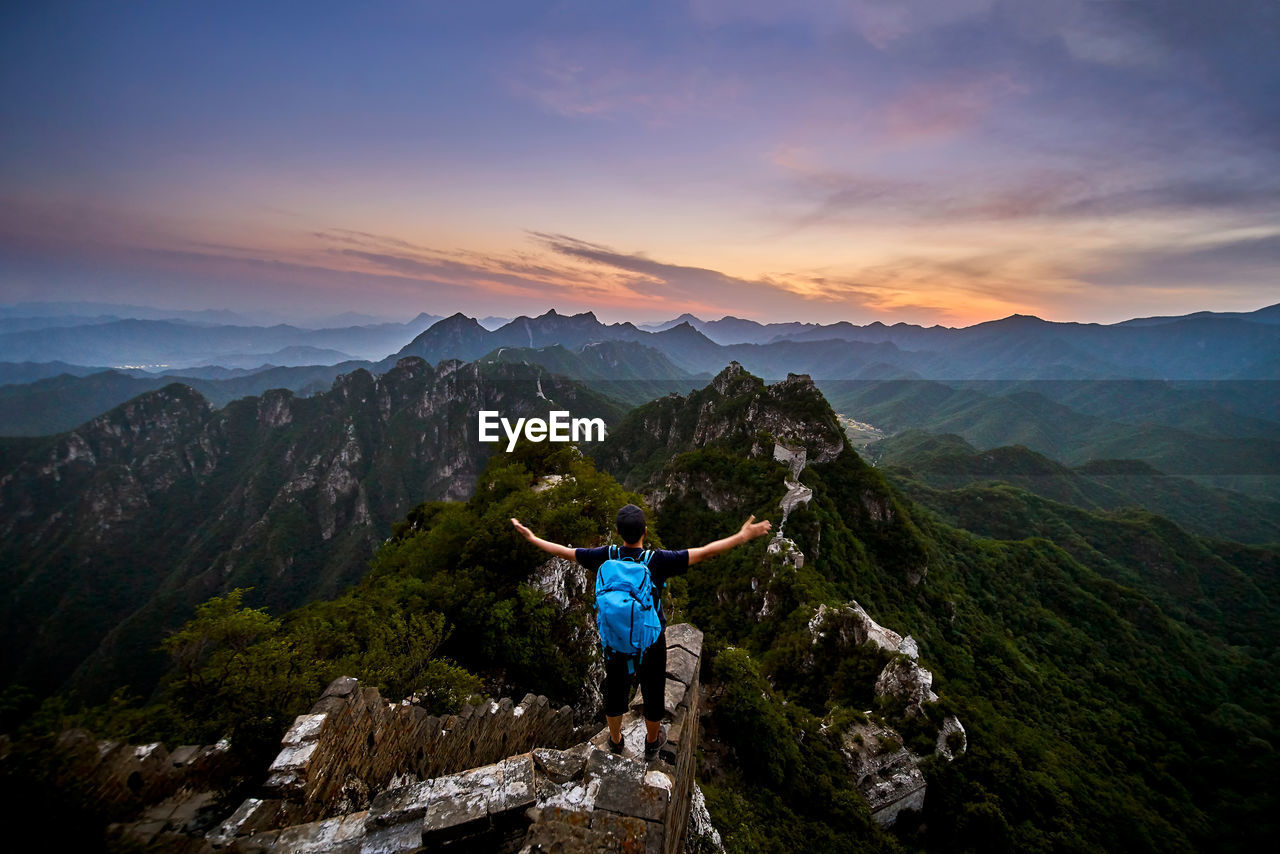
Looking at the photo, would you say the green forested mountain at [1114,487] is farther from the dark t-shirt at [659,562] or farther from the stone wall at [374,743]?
the dark t-shirt at [659,562]

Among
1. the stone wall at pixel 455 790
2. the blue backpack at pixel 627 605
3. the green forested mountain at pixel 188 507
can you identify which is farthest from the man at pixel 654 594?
the green forested mountain at pixel 188 507

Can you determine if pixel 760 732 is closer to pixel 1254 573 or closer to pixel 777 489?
pixel 777 489

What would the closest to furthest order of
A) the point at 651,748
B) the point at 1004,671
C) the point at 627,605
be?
the point at 627,605 → the point at 651,748 → the point at 1004,671

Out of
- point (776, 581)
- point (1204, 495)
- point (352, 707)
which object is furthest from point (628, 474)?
point (1204, 495)

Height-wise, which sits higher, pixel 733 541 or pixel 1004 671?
pixel 733 541

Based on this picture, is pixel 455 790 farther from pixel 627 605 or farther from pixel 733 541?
pixel 733 541

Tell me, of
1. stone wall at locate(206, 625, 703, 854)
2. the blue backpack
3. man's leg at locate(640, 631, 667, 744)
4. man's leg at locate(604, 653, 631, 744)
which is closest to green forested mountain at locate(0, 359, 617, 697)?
stone wall at locate(206, 625, 703, 854)

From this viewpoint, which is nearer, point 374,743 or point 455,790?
point 455,790

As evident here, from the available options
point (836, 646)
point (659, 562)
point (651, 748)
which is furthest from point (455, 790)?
point (836, 646)

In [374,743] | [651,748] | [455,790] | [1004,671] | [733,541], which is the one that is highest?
[733,541]
